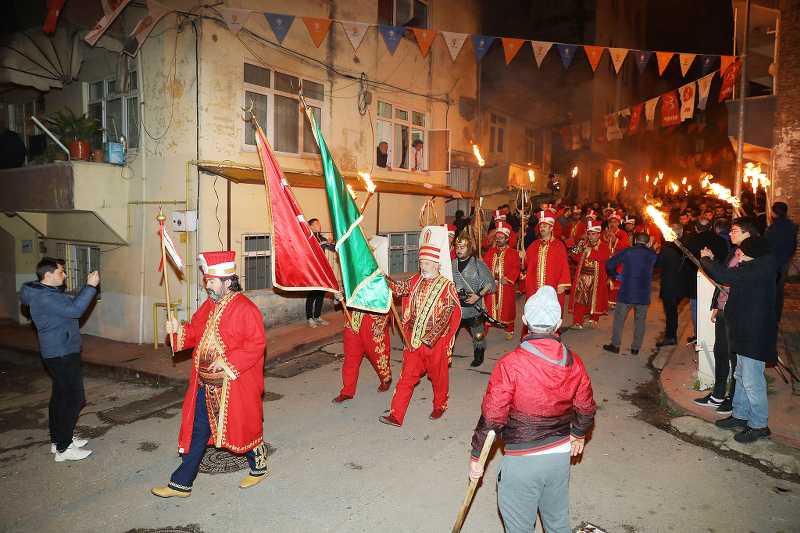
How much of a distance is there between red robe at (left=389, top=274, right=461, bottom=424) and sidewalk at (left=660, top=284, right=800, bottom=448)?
3032 millimetres

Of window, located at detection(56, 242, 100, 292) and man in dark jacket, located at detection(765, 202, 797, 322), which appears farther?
window, located at detection(56, 242, 100, 292)

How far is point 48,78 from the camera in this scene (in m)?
11.7

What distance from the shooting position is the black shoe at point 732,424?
19.2 feet

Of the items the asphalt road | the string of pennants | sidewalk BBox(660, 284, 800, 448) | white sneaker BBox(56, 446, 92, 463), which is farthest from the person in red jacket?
the string of pennants

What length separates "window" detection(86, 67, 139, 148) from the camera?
10.9 m

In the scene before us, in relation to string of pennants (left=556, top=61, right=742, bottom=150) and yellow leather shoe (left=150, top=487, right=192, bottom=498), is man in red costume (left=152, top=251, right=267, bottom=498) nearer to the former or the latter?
yellow leather shoe (left=150, top=487, right=192, bottom=498)

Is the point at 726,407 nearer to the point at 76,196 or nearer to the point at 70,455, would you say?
the point at 70,455

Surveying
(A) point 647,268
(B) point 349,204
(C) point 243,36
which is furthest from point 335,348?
(C) point 243,36

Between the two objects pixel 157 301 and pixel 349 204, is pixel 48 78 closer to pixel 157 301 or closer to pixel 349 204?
pixel 157 301

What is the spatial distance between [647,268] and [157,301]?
350 inches

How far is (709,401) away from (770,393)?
985 mm

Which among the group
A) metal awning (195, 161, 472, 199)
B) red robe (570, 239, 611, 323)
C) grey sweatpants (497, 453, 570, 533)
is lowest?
grey sweatpants (497, 453, 570, 533)

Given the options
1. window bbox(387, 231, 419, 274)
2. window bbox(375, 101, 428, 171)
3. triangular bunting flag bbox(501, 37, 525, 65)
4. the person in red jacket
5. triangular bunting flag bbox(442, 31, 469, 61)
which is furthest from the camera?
window bbox(387, 231, 419, 274)

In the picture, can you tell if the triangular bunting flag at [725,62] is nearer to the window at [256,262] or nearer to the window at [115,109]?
the window at [256,262]
